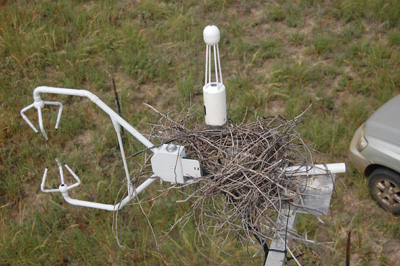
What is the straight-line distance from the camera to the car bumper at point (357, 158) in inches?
166

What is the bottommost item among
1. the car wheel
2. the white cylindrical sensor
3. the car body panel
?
the car wheel

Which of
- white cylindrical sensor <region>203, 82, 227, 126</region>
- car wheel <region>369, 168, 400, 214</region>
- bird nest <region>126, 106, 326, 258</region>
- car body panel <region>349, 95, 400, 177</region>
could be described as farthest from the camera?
car wheel <region>369, 168, 400, 214</region>

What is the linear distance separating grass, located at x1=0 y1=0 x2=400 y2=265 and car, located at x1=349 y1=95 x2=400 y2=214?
0.15 meters

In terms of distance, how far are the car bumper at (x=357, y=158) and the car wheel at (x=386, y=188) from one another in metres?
0.11

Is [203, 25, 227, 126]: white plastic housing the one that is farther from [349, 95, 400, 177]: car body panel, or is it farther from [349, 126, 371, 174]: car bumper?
[349, 126, 371, 174]: car bumper

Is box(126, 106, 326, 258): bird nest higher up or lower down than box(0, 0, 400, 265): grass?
higher up

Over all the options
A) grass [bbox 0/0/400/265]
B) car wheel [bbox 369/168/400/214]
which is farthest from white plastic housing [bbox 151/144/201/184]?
car wheel [bbox 369/168/400/214]

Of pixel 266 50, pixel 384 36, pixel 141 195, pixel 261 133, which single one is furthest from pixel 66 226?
pixel 384 36

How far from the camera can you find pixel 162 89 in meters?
5.64

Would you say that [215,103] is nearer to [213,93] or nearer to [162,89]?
[213,93]

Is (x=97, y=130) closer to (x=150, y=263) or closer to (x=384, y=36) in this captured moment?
(x=150, y=263)

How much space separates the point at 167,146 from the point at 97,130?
3394 mm

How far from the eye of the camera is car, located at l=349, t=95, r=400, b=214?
3953 millimetres

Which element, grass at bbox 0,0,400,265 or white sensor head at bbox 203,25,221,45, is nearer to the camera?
white sensor head at bbox 203,25,221,45
